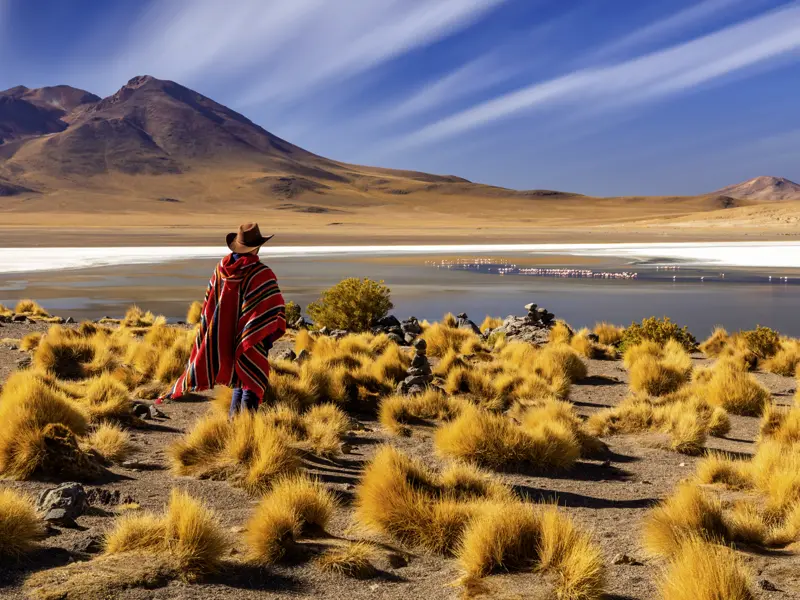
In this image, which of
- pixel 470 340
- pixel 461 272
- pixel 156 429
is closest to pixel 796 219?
pixel 461 272

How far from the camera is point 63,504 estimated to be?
14.2ft

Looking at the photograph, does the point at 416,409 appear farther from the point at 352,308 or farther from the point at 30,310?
the point at 30,310

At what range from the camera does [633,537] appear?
4.42 metres

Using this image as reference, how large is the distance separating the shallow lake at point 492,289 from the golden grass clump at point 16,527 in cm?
1357

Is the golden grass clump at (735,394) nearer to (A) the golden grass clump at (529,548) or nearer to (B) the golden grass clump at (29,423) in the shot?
(A) the golden grass clump at (529,548)

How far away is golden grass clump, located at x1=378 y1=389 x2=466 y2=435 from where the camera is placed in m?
7.60

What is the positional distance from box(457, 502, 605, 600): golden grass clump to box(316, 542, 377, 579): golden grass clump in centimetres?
49

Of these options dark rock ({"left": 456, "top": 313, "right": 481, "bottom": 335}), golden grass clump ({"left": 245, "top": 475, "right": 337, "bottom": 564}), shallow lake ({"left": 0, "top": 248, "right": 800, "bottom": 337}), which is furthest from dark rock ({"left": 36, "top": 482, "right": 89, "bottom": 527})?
shallow lake ({"left": 0, "top": 248, "right": 800, "bottom": 337})

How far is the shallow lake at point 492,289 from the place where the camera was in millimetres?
18297

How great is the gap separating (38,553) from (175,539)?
0.69 meters

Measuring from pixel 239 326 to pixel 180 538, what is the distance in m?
2.44

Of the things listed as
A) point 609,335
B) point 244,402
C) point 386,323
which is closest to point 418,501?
point 244,402

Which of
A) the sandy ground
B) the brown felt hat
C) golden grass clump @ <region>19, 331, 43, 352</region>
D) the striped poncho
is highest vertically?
the brown felt hat

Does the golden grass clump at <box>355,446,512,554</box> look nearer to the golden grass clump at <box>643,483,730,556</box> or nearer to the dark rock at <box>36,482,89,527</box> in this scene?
the golden grass clump at <box>643,483,730,556</box>
